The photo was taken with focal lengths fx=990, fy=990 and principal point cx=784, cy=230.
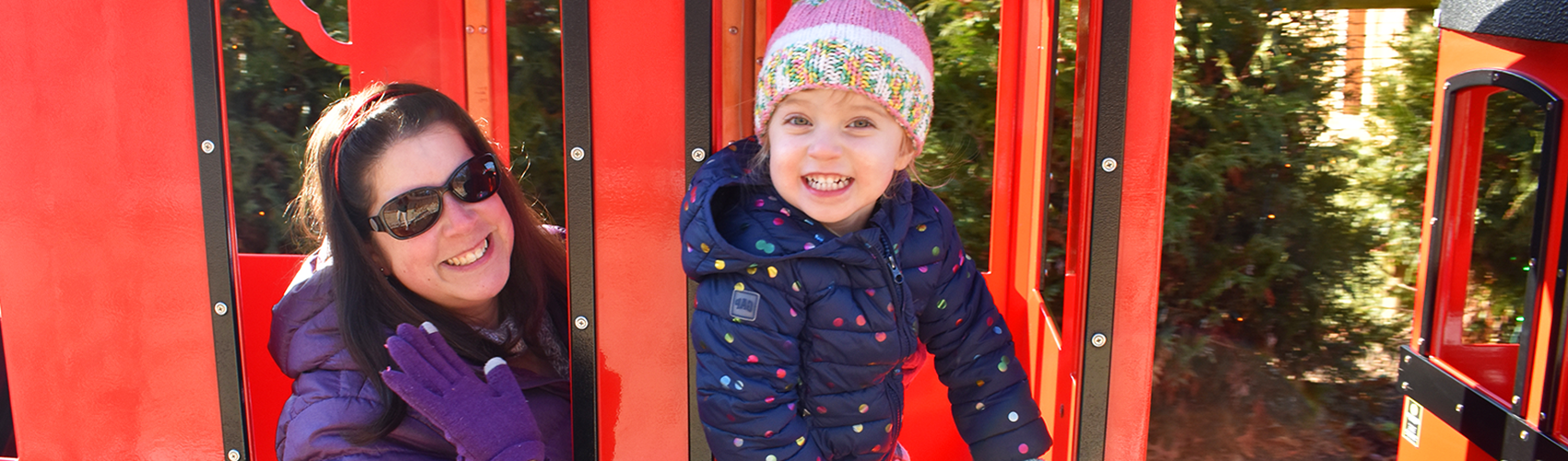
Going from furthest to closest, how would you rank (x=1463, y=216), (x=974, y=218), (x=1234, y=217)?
1. (x=1234, y=217)
2. (x=974, y=218)
3. (x=1463, y=216)

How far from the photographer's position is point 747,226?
158cm

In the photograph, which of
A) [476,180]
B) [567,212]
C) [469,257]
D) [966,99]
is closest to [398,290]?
[469,257]

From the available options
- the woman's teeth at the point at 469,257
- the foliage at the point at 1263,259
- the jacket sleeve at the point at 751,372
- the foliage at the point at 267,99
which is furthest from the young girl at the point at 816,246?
the foliage at the point at 267,99

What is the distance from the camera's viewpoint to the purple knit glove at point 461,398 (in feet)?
5.52

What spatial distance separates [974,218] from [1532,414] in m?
1.78

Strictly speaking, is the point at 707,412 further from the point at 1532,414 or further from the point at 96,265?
the point at 1532,414

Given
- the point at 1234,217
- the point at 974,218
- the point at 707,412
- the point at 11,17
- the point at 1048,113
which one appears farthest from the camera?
the point at 1234,217

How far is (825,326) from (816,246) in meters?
0.13

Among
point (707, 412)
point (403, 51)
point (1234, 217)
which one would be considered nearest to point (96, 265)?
point (403, 51)

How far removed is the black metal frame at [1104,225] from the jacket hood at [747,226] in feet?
1.03

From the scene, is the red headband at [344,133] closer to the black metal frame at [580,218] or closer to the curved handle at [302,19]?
the black metal frame at [580,218]

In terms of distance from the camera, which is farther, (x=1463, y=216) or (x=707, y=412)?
(x=1463, y=216)

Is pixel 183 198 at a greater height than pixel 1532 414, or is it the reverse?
→ pixel 183 198

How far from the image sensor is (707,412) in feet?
4.97
